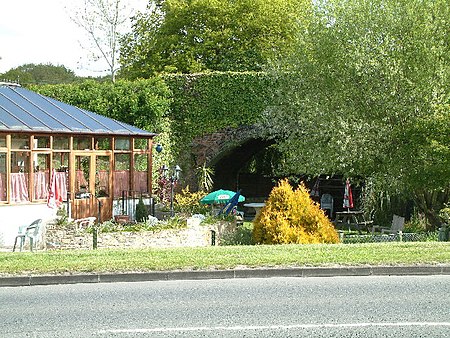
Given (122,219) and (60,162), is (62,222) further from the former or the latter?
(60,162)

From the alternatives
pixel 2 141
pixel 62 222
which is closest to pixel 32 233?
pixel 62 222

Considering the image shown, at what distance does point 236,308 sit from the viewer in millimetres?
9961

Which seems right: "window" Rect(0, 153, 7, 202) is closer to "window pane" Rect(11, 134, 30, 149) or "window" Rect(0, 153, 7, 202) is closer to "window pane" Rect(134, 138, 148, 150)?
"window pane" Rect(11, 134, 30, 149)

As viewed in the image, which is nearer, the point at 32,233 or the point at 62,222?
the point at 32,233

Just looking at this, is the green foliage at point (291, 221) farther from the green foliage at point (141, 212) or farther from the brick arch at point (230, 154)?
the brick arch at point (230, 154)

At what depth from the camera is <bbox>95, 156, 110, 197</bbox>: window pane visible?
26.7 meters

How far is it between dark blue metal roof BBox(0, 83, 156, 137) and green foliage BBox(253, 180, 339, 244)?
7.79m

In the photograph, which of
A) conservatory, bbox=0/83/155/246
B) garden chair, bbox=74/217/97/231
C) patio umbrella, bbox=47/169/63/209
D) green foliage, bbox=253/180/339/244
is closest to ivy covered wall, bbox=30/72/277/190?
conservatory, bbox=0/83/155/246

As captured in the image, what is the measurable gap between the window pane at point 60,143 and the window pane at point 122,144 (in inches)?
96.5

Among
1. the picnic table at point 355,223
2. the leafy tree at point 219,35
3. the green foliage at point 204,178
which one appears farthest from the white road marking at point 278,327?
the leafy tree at point 219,35

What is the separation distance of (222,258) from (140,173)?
49.3ft

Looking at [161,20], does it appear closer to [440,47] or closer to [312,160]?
[312,160]

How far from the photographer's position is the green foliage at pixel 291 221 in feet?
66.9

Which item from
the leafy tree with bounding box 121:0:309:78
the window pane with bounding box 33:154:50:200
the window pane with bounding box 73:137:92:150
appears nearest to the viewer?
the window pane with bounding box 33:154:50:200
